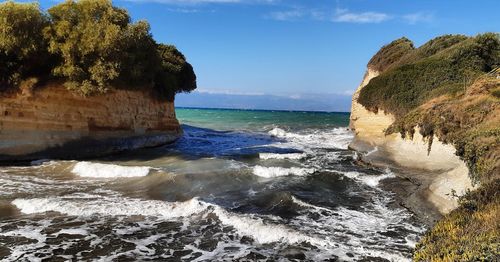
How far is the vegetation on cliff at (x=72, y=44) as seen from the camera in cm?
1945

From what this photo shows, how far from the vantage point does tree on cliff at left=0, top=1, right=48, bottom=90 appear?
18.9 metres

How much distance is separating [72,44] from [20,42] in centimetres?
235

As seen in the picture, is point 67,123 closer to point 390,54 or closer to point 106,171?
point 106,171

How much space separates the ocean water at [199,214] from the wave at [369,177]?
0.04 m

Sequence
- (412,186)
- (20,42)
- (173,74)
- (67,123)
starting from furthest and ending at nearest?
1. (173,74)
2. (67,123)
3. (20,42)
4. (412,186)

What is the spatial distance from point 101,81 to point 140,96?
6.09m

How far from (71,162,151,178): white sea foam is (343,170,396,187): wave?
9.21 metres

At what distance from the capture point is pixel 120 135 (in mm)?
24750

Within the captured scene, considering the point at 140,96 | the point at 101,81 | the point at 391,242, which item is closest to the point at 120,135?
the point at 140,96

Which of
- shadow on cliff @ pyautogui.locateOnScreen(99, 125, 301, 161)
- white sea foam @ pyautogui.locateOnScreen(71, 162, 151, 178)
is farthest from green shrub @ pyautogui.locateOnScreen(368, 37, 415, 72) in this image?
white sea foam @ pyautogui.locateOnScreen(71, 162, 151, 178)

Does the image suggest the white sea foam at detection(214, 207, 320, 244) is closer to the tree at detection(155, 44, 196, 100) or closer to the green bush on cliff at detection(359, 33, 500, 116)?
the green bush on cliff at detection(359, 33, 500, 116)

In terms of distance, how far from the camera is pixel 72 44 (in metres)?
20.0

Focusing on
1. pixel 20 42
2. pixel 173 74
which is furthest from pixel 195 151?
pixel 20 42

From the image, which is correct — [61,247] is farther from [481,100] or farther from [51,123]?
[481,100]
